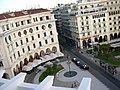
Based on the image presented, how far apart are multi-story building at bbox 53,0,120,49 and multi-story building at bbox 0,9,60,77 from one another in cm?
1156

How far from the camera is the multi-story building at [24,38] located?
150 feet

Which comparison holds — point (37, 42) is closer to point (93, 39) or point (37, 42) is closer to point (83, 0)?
point (93, 39)

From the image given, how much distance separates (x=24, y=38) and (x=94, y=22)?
2623 centimetres

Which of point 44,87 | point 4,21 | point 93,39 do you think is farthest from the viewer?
point 93,39

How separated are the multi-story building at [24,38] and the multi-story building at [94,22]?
11.6 m

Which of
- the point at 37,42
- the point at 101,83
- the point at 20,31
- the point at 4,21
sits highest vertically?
the point at 4,21

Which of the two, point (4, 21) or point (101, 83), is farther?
point (4, 21)

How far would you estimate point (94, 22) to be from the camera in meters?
67.6

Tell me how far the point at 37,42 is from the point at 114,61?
22.6 meters

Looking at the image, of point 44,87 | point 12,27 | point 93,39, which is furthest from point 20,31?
point 44,87

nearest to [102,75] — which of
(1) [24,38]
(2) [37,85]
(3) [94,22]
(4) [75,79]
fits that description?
(4) [75,79]

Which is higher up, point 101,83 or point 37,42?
point 37,42

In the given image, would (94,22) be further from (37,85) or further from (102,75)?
(37,85)

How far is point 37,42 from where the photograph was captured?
189ft
